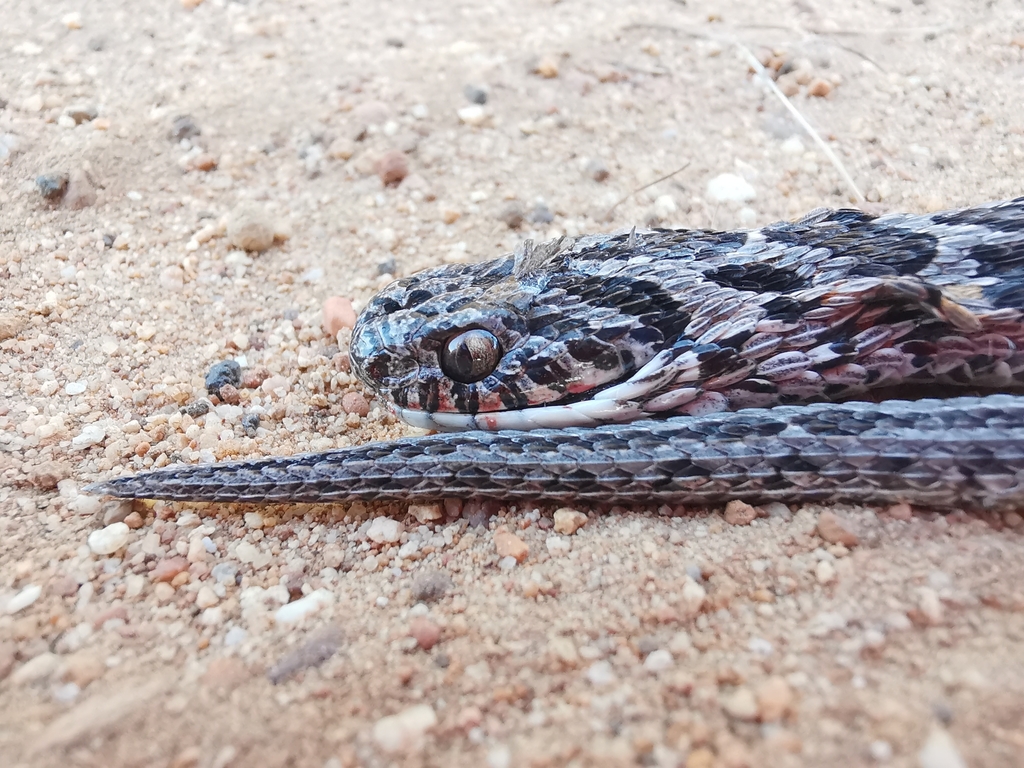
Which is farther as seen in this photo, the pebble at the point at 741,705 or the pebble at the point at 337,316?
the pebble at the point at 337,316

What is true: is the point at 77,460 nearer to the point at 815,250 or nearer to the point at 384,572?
the point at 384,572

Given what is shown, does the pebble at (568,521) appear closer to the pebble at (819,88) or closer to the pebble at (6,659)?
the pebble at (6,659)

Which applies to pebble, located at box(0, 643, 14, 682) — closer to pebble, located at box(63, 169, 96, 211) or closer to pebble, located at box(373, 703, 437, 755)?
pebble, located at box(373, 703, 437, 755)

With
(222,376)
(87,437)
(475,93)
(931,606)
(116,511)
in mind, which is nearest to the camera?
(931,606)

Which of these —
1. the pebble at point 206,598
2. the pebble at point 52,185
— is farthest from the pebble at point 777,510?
the pebble at point 52,185

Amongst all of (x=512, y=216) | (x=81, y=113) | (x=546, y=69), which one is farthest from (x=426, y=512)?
(x=81, y=113)

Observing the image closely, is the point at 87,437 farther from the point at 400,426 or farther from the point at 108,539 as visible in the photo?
the point at 400,426

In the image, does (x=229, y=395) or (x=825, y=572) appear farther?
(x=229, y=395)

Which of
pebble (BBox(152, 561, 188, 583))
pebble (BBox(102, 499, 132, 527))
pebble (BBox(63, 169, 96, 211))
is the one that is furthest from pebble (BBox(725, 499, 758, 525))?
pebble (BBox(63, 169, 96, 211))
